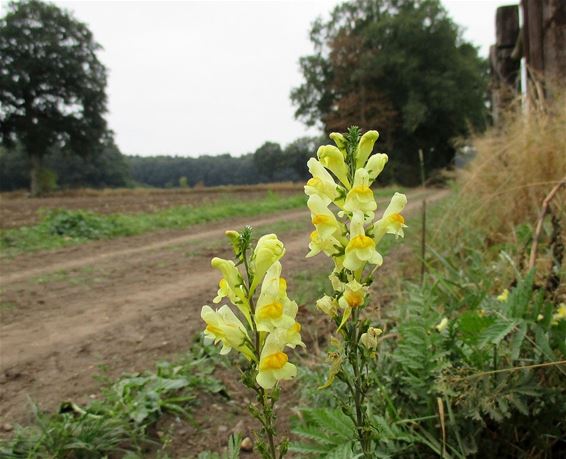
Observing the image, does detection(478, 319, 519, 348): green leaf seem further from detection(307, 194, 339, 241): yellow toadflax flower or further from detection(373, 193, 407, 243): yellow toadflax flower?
detection(307, 194, 339, 241): yellow toadflax flower

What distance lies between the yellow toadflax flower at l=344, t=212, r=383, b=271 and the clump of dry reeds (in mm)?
2501

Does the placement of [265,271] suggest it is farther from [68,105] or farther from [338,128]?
[68,105]

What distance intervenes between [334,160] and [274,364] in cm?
54

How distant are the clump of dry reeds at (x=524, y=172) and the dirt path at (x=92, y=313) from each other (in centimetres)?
209

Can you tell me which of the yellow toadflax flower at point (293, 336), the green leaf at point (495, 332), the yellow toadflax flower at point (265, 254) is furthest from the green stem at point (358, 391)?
the green leaf at point (495, 332)

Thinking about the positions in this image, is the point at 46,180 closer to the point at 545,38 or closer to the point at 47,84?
the point at 47,84

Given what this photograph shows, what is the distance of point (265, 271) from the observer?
3.85 feet

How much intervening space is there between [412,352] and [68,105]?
4273 cm

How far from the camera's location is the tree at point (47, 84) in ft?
122

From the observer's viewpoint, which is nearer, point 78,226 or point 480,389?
point 480,389

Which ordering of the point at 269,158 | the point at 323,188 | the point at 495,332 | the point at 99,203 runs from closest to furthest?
the point at 323,188 < the point at 495,332 < the point at 99,203 < the point at 269,158

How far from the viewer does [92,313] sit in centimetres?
402

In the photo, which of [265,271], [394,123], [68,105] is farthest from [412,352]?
[68,105]

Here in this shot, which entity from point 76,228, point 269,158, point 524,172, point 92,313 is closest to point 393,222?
point 524,172
